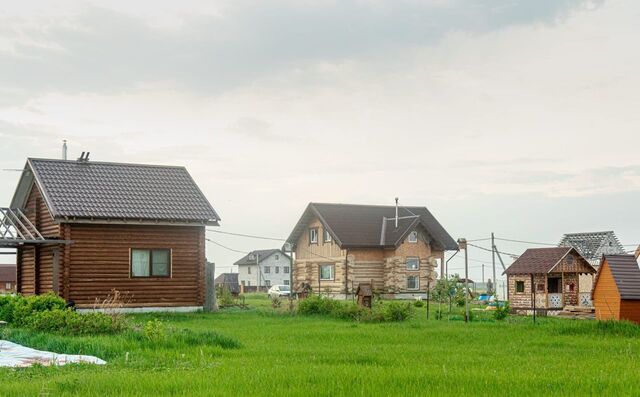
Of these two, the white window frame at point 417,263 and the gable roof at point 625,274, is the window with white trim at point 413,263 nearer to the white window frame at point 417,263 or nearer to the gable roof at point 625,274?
the white window frame at point 417,263

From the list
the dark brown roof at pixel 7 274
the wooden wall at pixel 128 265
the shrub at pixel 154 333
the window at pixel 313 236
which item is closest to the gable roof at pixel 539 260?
the window at pixel 313 236

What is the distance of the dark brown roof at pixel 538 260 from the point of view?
44531 mm

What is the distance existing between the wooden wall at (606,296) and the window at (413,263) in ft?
74.9

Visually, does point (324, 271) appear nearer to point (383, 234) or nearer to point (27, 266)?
point (383, 234)

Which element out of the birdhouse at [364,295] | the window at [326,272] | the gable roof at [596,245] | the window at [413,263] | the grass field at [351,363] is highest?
the gable roof at [596,245]

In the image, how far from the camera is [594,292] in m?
35.1

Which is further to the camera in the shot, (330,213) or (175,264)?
(330,213)

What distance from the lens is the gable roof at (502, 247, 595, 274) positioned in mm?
44500

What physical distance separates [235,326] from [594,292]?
15.9 m

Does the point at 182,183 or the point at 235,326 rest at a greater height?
the point at 182,183

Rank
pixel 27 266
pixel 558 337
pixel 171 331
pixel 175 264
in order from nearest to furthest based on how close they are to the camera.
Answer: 1. pixel 171 331
2. pixel 558 337
3. pixel 175 264
4. pixel 27 266

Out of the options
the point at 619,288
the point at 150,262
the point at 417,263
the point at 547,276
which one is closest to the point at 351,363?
the point at 619,288

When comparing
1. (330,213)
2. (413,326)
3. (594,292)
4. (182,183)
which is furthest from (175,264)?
(330,213)

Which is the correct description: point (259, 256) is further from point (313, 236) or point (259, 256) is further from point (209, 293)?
point (209, 293)
